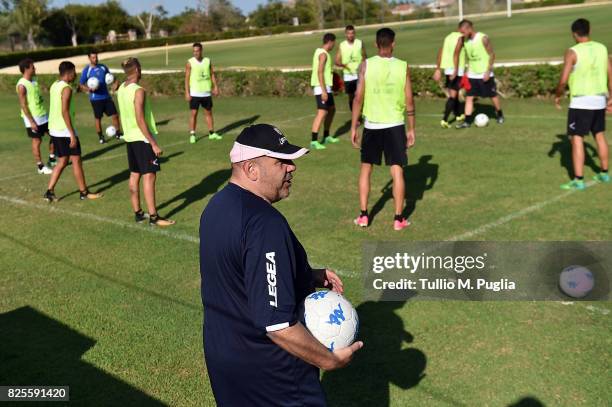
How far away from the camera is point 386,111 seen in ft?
27.1

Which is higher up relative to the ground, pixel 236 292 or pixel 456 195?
pixel 236 292

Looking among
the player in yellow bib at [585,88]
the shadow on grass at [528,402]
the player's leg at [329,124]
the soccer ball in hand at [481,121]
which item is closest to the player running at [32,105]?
the player's leg at [329,124]

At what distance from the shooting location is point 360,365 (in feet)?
17.1

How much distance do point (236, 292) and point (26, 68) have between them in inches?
446

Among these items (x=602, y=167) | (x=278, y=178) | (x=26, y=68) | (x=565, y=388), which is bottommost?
(x=565, y=388)

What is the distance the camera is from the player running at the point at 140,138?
8.86 m

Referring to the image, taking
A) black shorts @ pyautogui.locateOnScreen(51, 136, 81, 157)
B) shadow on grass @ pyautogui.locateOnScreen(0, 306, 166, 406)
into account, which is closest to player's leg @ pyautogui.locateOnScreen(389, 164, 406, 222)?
shadow on grass @ pyautogui.locateOnScreen(0, 306, 166, 406)

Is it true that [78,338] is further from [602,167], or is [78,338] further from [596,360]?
[602,167]

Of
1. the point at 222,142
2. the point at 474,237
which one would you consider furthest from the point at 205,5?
the point at 474,237

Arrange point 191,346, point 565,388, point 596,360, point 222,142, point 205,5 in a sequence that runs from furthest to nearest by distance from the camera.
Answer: point 205,5, point 222,142, point 191,346, point 596,360, point 565,388

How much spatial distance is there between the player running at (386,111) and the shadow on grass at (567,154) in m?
3.88

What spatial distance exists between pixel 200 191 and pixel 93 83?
6.96 meters

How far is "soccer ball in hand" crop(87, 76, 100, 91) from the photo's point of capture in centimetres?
1616

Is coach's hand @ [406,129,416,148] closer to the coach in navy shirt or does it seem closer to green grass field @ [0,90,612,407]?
green grass field @ [0,90,612,407]
